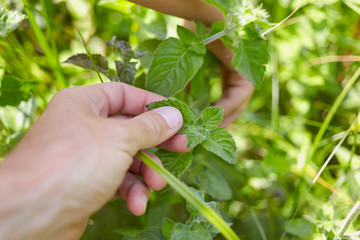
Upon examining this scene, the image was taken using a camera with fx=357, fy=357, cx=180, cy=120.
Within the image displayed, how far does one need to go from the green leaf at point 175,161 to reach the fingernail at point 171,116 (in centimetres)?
7

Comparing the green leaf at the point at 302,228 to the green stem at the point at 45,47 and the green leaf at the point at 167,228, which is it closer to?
the green leaf at the point at 167,228

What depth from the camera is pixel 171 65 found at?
837 millimetres

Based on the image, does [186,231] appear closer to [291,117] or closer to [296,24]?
[291,117]

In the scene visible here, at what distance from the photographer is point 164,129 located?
0.71 m

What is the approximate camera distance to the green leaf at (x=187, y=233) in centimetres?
67

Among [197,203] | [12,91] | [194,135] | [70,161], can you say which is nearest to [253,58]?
[194,135]

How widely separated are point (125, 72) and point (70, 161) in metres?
0.36

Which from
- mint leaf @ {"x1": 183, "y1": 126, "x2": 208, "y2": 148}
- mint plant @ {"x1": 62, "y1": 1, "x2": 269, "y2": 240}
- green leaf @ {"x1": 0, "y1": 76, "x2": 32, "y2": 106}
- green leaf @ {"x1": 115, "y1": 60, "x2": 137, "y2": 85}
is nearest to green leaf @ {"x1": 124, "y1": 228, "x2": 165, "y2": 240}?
mint plant @ {"x1": 62, "y1": 1, "x2": 269, "y2": 240}

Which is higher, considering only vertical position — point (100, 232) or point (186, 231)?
point (186, 231)

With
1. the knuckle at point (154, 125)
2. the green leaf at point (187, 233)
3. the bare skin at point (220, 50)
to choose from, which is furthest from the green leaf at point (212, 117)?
the bare skin at point (220, 50)

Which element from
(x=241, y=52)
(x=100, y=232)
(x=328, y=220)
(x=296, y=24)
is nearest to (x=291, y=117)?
(x=296, y=24)

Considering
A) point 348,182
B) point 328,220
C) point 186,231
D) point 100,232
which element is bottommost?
point 100,232

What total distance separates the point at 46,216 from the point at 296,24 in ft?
4.27

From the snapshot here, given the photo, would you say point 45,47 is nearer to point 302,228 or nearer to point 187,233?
point 187,233
